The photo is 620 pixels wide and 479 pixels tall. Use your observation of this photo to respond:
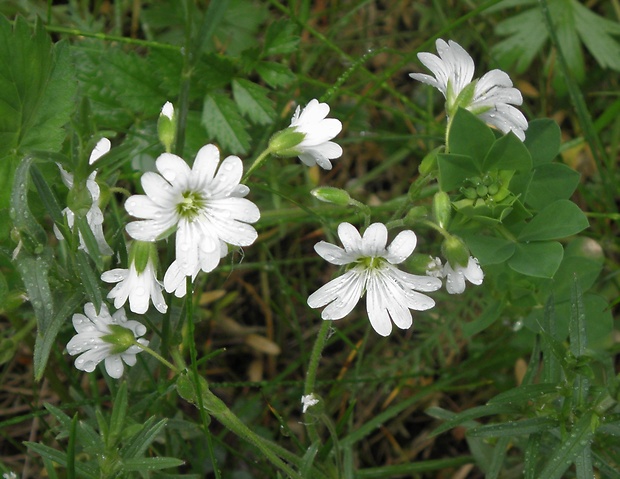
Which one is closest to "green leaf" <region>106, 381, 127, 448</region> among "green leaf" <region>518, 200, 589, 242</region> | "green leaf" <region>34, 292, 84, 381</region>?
"green leaf" <region>34, 292, 84, 381</region>

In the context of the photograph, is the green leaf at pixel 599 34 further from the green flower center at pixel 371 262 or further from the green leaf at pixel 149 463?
the green leaf at pixel 149 463

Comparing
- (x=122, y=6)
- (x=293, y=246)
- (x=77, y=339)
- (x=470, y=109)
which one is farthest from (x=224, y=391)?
(x=122, y=6)

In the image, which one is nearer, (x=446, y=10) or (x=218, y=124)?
(x=218, y=124)

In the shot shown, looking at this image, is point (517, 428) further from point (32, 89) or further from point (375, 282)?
point (32, 89)

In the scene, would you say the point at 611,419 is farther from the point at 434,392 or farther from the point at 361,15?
the point at 361,15

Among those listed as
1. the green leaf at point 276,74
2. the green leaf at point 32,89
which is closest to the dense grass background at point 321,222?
the green leaf at point 276,74

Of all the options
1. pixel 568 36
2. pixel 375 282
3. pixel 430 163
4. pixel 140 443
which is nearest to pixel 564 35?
pixel 568 36
